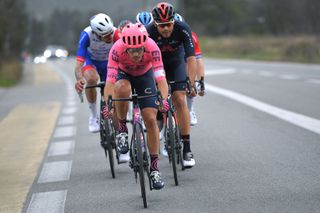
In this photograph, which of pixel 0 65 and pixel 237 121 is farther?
pixel 0 65

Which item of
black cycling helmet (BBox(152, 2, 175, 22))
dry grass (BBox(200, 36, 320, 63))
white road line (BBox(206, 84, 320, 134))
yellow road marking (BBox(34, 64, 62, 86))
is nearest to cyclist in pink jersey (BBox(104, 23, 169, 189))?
black cycling helmet (BBox(152, 2, 175, 22))

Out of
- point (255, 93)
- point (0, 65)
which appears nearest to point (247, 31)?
point (0, 65)

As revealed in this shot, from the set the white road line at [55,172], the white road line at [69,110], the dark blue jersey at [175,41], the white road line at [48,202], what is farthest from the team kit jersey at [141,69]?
the white road line at [69,110]

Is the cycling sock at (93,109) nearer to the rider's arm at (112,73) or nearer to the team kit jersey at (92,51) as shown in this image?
the team kit jersey at (92,51)

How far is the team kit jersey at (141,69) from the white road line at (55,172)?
1.64 m

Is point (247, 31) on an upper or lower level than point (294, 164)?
lower

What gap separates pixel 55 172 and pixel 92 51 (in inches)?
69.0

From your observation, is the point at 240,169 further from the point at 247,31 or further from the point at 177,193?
the point at 247,31

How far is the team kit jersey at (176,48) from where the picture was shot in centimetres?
903

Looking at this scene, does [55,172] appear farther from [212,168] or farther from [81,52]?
[212,168]

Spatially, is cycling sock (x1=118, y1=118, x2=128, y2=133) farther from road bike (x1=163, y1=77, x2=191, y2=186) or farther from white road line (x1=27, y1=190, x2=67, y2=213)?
white road line (x1=27, y1=190, x2=67, y2=213)

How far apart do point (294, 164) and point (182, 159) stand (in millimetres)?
A: 1264

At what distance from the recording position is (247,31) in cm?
12825

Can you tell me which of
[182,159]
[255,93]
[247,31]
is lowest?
[247,31]
